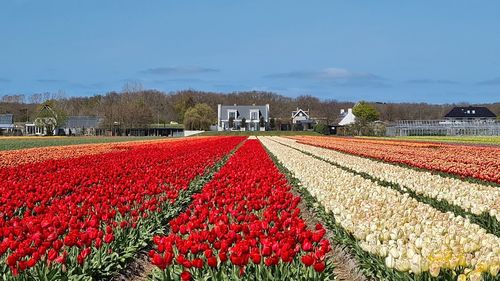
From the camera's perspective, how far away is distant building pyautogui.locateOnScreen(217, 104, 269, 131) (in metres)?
108

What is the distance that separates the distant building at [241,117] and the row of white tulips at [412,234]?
9868cm

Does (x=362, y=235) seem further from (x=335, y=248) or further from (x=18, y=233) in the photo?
(x=18, y=233)

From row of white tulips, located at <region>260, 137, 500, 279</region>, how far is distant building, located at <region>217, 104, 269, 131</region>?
9868cm

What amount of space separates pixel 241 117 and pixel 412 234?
348 feet

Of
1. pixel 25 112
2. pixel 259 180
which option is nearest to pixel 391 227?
pixel 259 180

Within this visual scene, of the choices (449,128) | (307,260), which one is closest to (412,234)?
(307,260)

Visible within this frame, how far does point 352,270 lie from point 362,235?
861 mm

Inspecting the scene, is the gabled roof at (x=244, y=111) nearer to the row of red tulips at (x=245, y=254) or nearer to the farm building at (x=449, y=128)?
the farm building at (x=449, y=128)

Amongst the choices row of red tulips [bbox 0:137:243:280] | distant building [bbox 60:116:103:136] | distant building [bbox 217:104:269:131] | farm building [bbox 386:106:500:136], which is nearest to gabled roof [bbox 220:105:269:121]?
distant building [bbox 217:104:269:131]

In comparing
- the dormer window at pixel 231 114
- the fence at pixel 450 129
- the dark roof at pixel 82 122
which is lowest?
the fence at pixel 450 129

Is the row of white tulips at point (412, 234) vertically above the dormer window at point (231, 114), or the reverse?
the dormer window at point (231, 114)

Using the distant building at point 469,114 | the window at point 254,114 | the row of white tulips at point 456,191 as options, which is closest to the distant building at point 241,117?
the window at point 254,114

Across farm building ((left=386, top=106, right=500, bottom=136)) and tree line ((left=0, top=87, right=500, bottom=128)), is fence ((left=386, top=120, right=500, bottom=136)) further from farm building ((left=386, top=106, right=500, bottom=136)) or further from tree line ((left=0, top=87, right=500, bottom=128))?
tree line ((left=0, top=87, right=500, bottom=128))

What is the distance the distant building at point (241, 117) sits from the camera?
108 metres
